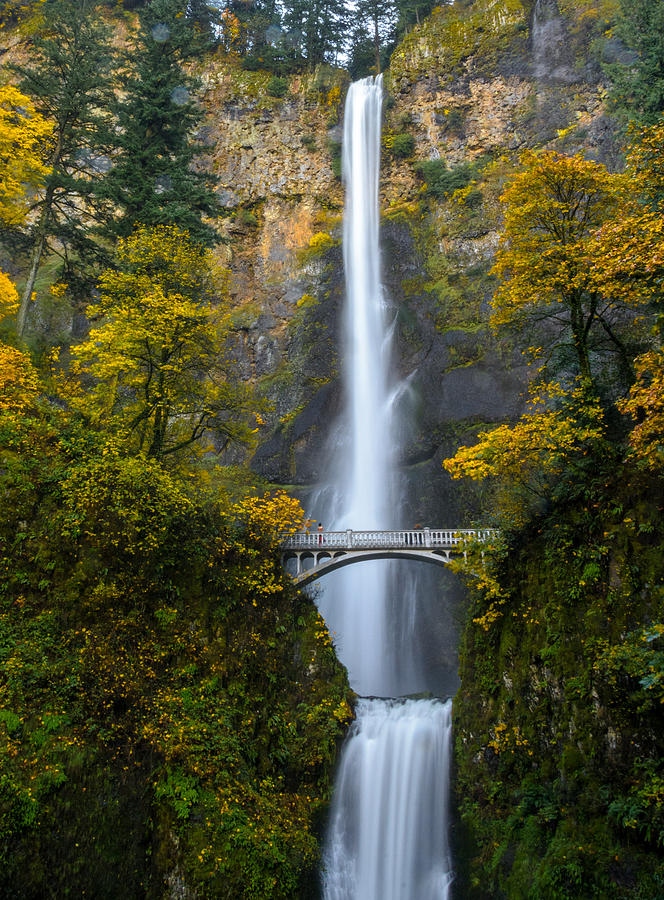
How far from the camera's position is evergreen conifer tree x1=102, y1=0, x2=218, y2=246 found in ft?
57.6

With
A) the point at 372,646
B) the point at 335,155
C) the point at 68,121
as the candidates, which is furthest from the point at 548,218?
the point at 335,155

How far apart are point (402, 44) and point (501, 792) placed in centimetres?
4858

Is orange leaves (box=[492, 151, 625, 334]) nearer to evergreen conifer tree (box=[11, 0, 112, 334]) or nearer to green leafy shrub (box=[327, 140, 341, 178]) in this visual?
evergreen conifer tree (box=[11, 0, 112, 334])

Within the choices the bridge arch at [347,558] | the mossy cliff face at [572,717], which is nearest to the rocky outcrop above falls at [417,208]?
the bridge arch at [347,558]

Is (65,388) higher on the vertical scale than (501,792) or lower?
higher

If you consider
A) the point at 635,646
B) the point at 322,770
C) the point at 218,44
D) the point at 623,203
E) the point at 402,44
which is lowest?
the point at 322,770

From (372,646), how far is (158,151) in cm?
2240

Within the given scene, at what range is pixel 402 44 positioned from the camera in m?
42.8

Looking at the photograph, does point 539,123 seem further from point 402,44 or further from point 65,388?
point 65,388

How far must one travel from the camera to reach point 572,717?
420 inches

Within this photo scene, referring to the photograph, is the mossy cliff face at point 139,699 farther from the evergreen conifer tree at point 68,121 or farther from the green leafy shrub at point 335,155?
the green leafy shrub at point 335,155

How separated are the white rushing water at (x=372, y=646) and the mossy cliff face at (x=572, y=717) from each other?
1.83 meters

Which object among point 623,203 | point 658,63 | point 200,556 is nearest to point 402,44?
point 658,63

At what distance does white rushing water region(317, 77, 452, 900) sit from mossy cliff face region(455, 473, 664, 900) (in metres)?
1.83
